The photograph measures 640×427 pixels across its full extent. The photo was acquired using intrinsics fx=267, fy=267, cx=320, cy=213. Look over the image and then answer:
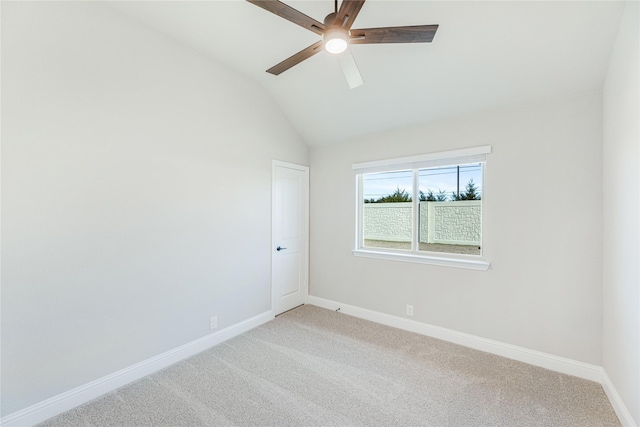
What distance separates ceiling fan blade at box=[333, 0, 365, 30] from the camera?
4.69ft

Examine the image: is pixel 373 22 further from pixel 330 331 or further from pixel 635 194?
pixel 330 331

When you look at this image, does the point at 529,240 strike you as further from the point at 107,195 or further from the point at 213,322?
the point at 107,195

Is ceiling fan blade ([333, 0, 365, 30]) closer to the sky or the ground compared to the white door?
closer to the sky

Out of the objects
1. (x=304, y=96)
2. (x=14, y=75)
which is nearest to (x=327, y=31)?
(x=304, y=96)

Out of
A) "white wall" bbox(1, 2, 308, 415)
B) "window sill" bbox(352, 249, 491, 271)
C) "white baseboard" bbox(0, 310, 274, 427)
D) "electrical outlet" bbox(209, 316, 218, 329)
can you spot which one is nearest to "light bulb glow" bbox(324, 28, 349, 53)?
"white wall" bbox(1, 2, 308, 415)

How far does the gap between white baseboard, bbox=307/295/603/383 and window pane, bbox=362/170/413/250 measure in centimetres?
92

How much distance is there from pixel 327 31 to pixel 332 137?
2.18 m

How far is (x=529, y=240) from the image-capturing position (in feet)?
8.39

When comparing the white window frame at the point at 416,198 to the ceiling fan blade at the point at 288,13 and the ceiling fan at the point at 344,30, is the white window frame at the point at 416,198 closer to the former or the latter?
the ceiling fan at the point at 344,30

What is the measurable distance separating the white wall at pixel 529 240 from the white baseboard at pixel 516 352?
6cm

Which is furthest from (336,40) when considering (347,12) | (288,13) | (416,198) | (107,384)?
(107,384)

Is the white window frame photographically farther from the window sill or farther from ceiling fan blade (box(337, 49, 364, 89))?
ceiling fan blade (box(337, 49, 364, 89))

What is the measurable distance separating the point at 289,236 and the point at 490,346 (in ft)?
8.81

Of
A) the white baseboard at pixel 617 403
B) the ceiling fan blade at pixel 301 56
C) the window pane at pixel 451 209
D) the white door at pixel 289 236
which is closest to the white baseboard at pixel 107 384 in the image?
the white door at pixel 289 236
